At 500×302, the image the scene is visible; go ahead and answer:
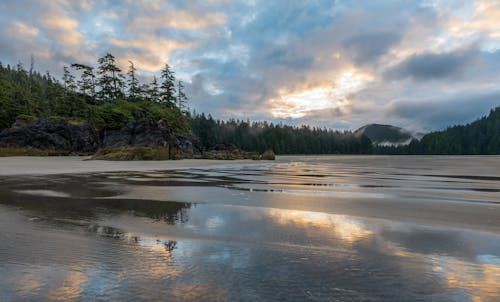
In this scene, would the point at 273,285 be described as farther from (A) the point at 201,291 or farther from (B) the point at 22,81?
(B) the point at 22,81

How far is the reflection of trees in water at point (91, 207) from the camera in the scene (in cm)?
626

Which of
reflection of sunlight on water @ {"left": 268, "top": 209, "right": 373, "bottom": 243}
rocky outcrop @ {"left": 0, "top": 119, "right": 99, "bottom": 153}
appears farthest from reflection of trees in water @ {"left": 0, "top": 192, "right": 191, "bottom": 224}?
rocky outcrop @ {"left": 0, "top": 119, "right": 99, "bottom": 153}

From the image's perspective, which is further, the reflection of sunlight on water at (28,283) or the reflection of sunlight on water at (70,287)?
the reflection of sunlight on water at (28,283)

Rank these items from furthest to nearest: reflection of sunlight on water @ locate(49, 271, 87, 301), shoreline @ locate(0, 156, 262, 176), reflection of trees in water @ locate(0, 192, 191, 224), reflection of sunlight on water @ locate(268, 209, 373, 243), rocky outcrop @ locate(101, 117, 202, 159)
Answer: rocky outcrop @ locate(101, 117, 202, 159)
shoreline @ locate(0, 156, 262, 176)
reflection of trees in water @ locate(0, 192, 191, 224)
reflection of sunlight on water @ locate(268, 209, 373, 243)
reflection of sunlight on water @ locate(49, 271, 87, 301)

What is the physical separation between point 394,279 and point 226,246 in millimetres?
2262

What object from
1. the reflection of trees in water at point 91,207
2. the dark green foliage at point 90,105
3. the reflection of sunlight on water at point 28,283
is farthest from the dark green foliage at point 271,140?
the reflection of sunlight on water at point 28,283

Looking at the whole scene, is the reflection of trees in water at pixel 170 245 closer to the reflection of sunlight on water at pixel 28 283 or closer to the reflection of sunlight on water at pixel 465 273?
the reflection of sunlight on water at pixel 28 283

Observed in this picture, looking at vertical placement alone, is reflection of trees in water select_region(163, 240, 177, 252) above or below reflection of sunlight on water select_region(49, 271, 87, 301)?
below

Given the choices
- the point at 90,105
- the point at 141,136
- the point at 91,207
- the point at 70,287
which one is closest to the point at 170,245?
the point at 70,287

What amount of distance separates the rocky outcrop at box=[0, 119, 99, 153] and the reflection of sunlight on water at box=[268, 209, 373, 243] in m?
45.0

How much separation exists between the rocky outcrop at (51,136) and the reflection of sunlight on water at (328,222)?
4503cm

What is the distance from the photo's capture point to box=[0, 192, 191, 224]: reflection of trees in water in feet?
20.5

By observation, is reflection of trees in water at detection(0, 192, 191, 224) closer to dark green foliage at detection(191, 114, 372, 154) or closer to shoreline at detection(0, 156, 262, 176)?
shoreline at detection(0, 156, 262, 176)

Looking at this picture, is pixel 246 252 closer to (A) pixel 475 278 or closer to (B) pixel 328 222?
(B) pixel 328 222
